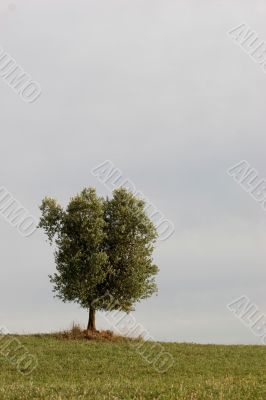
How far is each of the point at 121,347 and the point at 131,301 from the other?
12.4 m

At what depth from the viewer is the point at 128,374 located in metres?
31.6

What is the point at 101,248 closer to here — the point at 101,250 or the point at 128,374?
the point at 101,250

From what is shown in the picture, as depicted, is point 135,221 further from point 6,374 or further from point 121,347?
point 6,374

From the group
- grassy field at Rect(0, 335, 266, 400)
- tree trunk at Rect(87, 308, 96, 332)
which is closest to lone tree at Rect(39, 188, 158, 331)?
tree trunk at Rect(87, 308, 96, 332)

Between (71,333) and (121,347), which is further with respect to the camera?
(71,333)

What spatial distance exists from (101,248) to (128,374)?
2538cm

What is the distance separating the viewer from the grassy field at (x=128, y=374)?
16.5 metres

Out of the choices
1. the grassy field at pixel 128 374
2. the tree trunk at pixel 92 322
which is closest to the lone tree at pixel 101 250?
the tree trunk at pixel 92 322

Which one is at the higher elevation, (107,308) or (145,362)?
(107,308)

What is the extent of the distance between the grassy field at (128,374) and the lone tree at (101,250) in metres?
6.74

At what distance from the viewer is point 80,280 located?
54969mm

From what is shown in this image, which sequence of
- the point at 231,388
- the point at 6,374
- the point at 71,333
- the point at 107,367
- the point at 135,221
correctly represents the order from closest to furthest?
A: the point at 231,388 < the point at 6,374 < the point at 107,367 < the point at 71,333 < the point at 135,221

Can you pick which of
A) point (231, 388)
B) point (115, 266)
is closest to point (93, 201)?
point (115, 266)

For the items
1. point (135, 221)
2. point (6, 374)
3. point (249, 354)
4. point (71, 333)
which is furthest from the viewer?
point (135, 221)
